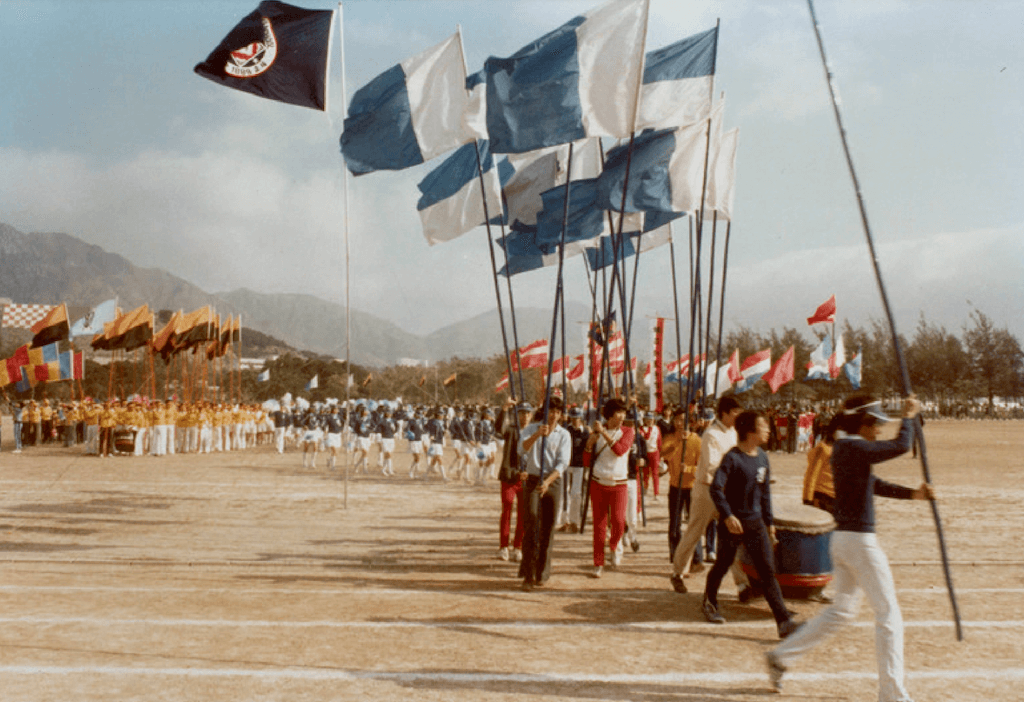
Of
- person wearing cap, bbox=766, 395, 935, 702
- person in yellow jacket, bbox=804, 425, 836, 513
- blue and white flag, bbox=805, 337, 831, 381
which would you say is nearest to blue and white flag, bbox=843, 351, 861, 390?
blue and white flag, bbox=805, 337, 831, 381

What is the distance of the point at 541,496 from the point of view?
8.84m

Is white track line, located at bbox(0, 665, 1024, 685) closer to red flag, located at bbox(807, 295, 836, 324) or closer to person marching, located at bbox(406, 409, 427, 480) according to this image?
person marching, located at bbox(406, 409, 427, 480)

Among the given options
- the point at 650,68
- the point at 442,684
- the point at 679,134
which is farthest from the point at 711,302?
the point at 442,684

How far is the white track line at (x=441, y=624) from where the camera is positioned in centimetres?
705

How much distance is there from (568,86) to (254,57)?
5144 mm

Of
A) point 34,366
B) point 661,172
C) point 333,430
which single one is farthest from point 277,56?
point 34,366

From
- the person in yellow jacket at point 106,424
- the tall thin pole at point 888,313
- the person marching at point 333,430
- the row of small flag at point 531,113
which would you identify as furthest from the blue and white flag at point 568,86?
the person in yellow jacket at point 106,424

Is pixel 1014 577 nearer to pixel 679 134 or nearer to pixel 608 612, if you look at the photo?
pixel 608 612

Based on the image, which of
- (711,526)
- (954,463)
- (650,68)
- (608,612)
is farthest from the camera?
(954,463)

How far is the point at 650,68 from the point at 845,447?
7.62m

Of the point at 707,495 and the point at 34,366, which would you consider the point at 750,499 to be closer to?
the point at 707,495

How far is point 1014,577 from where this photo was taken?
9.10 metres

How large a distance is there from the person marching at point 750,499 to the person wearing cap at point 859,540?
48.9 inches

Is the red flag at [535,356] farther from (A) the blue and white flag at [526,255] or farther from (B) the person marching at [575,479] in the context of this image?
(B) the person marching at [575,479]
